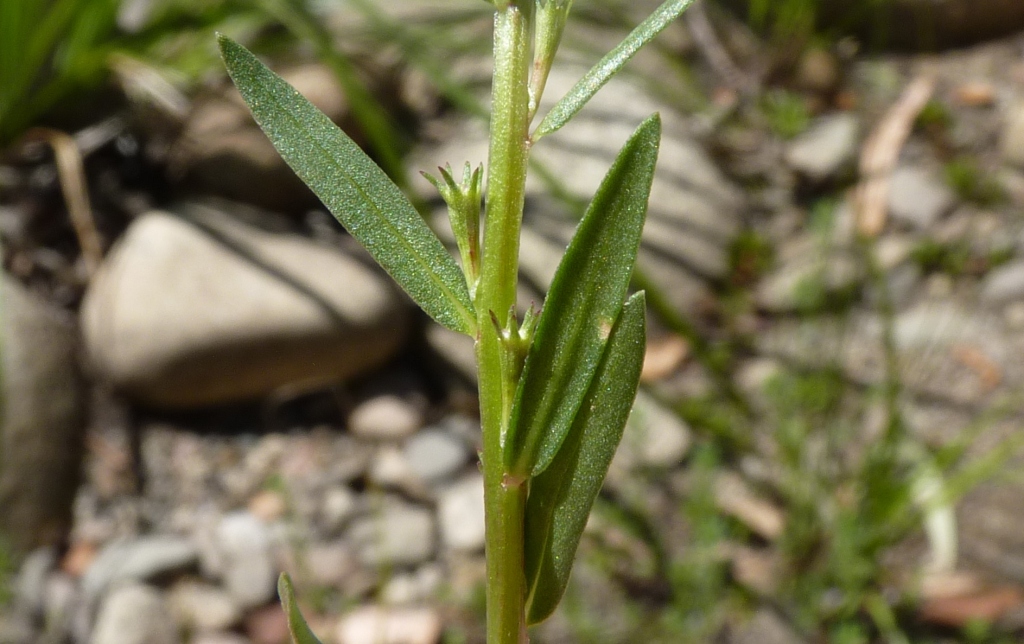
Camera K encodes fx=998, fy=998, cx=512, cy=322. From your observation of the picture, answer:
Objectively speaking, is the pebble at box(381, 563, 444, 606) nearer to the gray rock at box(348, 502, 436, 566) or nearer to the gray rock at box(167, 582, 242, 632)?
the gray rock at box(348, 502, 436, 566)

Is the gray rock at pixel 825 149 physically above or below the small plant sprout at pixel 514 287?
below

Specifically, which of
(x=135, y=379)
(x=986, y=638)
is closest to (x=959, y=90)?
(x=986, y=638)

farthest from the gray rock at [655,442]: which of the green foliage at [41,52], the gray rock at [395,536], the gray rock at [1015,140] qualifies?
the green foliage at [41,52]

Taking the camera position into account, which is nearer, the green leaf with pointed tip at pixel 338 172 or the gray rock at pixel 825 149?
the green leaf with pointed tip at pixel 338 172

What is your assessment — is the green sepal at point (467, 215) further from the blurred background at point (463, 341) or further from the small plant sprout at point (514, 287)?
the blurred background at point (463, 341)

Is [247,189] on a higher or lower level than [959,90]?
lower

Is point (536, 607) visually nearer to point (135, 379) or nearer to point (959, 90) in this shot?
point (135, 379)

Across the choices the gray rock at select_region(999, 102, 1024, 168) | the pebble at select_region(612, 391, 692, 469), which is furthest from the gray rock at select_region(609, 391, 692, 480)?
the gray rock at select_region(999, 102, 1024, 168)
